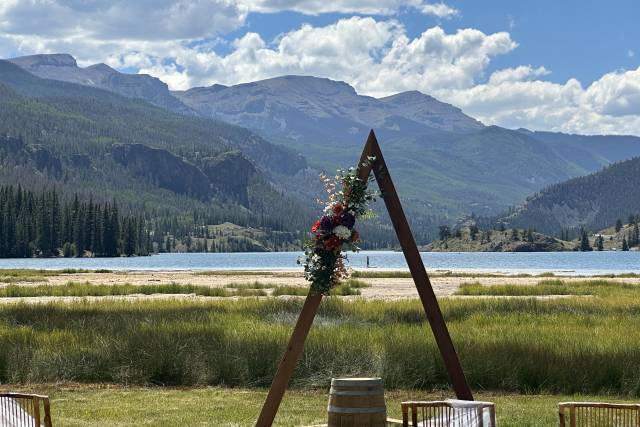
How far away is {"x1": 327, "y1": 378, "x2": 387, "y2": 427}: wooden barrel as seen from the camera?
9711 mm

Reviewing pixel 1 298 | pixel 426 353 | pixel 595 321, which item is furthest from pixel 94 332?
pixel 1 298

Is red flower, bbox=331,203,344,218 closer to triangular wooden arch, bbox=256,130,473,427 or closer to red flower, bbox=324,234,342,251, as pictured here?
red flower, bbox=324,234,342,251

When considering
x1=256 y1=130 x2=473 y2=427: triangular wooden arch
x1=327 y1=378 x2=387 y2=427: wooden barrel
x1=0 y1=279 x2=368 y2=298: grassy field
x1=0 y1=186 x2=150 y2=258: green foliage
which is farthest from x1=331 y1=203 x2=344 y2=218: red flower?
x1=0 y1=186 x2=150 y2=258: green foliage

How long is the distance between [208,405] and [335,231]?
198 inches

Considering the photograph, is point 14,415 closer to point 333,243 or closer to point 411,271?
point 333,243

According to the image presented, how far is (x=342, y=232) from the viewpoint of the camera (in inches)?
450

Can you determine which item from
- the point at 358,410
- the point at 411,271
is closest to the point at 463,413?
the point at 358,410

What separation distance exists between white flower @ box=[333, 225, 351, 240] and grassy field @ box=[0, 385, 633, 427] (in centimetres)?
342

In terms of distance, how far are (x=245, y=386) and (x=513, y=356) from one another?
4.94m

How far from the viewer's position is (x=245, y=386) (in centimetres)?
1733

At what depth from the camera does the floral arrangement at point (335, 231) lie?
37.7 ft

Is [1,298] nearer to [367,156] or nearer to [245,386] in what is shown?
[245,386]

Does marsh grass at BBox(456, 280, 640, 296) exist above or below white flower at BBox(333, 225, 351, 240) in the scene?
below

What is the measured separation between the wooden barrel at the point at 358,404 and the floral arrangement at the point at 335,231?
189 cm
